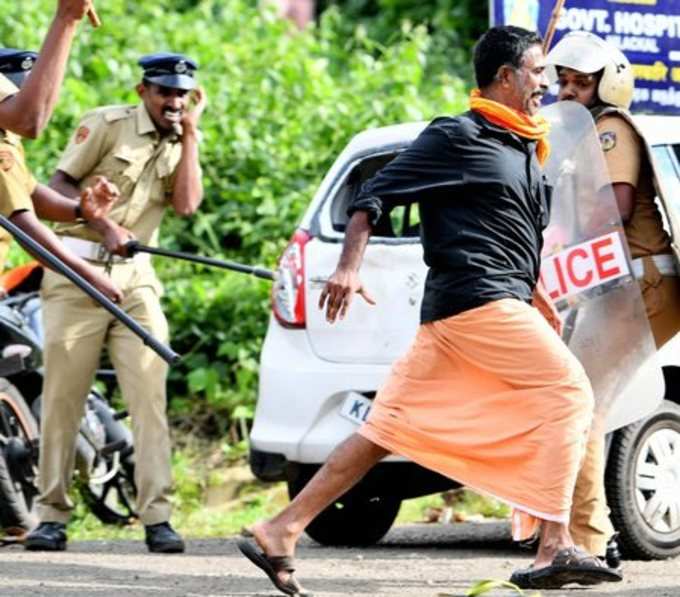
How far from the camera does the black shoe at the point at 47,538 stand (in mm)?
8625

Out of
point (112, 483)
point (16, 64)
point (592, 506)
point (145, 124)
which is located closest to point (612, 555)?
point (592, 506)

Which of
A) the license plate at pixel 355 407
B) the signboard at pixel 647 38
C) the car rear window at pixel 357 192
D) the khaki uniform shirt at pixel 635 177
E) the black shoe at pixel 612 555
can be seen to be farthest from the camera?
the signboard at pixel 647 38

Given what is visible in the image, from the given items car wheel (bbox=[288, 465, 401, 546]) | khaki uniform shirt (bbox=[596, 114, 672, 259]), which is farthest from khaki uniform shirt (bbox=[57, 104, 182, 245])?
khaki uniform shirt (bbox=[596, 114, 672, 259])

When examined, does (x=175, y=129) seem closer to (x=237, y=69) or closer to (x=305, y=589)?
(x=305, y=589)

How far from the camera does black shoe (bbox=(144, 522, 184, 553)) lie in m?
8.61

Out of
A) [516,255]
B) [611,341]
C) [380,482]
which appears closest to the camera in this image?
[516,255]

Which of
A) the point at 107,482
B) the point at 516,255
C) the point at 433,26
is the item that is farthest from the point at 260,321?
the point at 433,26

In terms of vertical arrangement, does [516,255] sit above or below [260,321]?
above

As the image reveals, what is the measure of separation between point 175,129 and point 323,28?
758 cm

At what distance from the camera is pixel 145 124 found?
8906 millimetres

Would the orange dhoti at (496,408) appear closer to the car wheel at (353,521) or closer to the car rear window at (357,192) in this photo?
the car rear window at (357,192)

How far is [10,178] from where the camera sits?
25.7 feet

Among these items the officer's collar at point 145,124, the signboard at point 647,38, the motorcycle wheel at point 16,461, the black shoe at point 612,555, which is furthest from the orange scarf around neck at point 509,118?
the signboard at point 647,38

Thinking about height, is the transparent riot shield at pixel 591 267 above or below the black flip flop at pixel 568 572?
above
